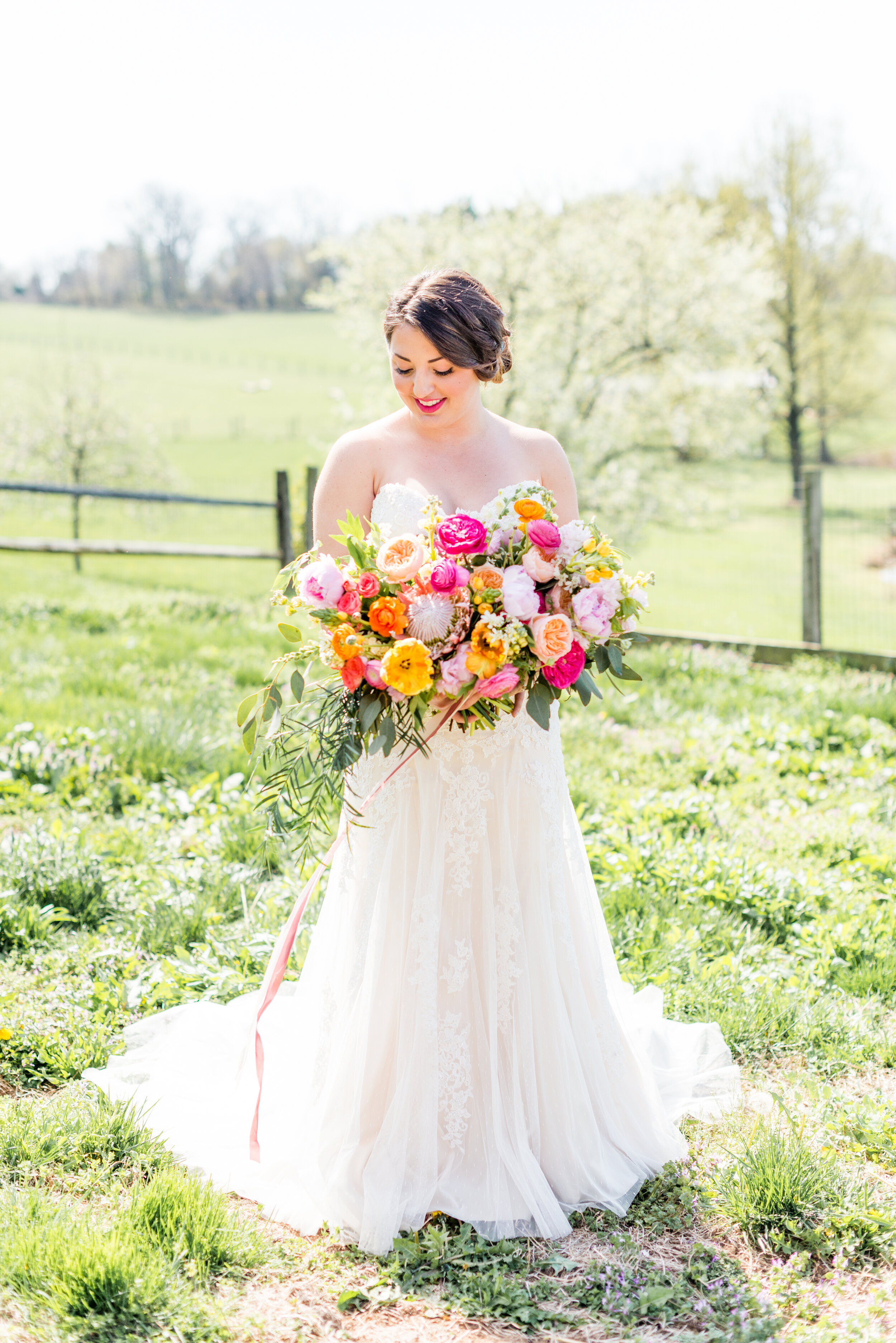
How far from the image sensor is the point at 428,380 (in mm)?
2926

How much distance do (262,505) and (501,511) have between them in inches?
379

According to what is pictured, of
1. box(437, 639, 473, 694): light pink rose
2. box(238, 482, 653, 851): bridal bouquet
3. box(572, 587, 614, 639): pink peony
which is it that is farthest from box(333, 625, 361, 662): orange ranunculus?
box(572, 587, 614, 639): pink peony

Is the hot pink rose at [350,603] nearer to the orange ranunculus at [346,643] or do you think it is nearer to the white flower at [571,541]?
the orange ranunculus at [346,643]

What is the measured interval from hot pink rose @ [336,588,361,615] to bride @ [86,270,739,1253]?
358mm

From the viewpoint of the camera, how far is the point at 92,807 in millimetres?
5508

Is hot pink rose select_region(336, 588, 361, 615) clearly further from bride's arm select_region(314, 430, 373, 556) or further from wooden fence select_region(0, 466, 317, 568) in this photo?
wooden fence select_region(0, 466, 317, 568)

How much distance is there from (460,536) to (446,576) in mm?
120

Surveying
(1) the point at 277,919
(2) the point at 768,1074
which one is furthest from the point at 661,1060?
(1) the point at 277,919

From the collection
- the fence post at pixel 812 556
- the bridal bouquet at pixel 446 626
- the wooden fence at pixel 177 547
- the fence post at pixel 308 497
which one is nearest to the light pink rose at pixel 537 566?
the bridal bouquet at pixel 446 626

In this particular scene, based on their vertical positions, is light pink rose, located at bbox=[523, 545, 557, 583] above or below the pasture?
above

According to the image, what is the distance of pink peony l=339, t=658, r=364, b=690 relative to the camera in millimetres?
2490

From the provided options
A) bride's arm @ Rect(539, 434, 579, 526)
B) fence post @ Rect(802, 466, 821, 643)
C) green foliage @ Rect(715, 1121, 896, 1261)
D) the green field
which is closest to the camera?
green foliage @ Rect(715, 1121, 896, 1261)

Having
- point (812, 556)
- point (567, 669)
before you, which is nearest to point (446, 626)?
point (567, 669)

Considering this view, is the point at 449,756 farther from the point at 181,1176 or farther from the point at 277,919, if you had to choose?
the point at 277,919
